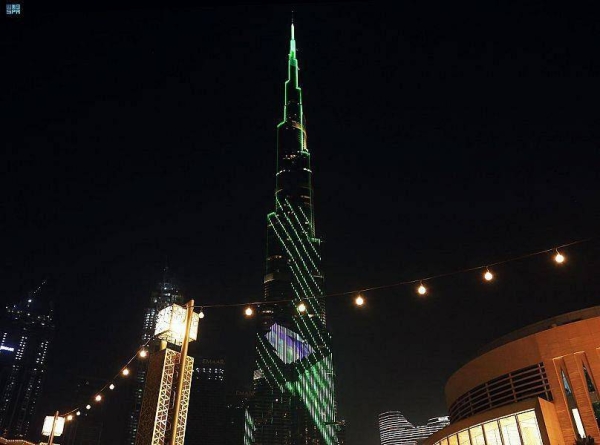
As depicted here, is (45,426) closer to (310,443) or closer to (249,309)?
(249,309)

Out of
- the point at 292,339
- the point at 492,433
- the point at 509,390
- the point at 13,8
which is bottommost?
the point at 492,433

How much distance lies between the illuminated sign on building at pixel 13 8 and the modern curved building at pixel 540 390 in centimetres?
2277

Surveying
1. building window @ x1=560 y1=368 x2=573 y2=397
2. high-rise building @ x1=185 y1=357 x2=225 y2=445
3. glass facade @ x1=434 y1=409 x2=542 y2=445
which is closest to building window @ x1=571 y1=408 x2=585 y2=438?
building window @ x1=560 y1=368 x2=573 y2=397

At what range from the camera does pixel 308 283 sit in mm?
130875

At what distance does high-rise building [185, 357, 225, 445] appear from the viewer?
132 m

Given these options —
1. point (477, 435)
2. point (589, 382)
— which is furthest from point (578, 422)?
point (477, 435)

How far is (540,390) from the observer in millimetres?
23203

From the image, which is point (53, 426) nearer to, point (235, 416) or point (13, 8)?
point (13, 8)

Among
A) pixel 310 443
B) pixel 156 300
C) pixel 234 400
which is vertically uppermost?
pixel 156 300

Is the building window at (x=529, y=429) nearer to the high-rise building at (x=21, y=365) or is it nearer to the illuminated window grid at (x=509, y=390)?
the illuminated window grid at (x=509, y=390)

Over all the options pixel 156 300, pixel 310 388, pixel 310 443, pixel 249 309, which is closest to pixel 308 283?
pixel 310 388

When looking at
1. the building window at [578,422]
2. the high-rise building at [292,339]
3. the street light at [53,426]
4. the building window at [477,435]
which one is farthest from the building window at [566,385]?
the high-rise building at [292,339]

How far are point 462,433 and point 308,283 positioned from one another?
10552 cm

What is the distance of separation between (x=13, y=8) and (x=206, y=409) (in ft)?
461
